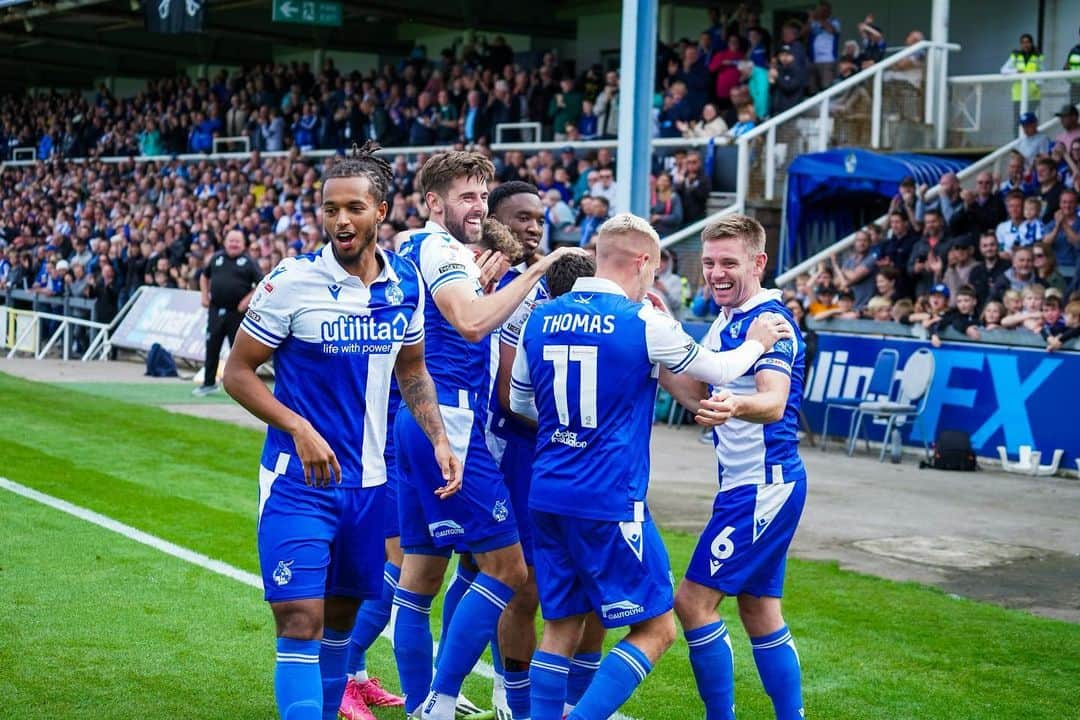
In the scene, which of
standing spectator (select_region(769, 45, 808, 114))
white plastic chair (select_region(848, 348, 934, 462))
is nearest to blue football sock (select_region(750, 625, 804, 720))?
white plastic chair (select_region(848, 348, 934, 462))

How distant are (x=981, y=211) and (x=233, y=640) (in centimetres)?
1230

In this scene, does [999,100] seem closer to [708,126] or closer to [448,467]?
[708,126]

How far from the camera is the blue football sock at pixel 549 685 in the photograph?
520 cm

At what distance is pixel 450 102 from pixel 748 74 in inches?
309

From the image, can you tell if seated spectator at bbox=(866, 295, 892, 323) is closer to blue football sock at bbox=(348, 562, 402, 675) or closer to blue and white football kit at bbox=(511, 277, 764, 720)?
blue football sock at bbox=(348, 562, 402, 675)

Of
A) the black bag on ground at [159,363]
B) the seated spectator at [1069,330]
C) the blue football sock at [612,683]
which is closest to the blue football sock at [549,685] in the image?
the blue football sock at [612,683]

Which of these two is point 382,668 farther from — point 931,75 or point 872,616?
point 931,75

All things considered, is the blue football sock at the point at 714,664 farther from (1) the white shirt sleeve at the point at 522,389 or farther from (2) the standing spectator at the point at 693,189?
(2) the standing spectator at the point at 693,189

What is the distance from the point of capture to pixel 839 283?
17641 millimetres

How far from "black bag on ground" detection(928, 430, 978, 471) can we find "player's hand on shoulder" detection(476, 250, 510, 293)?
9.46m

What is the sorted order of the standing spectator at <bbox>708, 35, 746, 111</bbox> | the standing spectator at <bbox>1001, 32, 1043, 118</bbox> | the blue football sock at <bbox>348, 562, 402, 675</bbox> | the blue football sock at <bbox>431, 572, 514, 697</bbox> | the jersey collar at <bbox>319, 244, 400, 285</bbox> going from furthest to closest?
the standing spectator at <bbox>708, 35, 746, 111</bbox> → the standing spectator at <bbox>1001, 32, 1043, 118</bbox> → the blue football sock at <bbox>348, 562, 402, 675</bbox> → the blue football sock at <bbox>431, 572, 514, 697</bbox> → the jersey collar at <bbox>319, 244, 400, 285</bbox>

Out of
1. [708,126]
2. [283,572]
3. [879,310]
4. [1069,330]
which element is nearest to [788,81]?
[708,126]

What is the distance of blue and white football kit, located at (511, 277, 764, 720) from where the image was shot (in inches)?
199

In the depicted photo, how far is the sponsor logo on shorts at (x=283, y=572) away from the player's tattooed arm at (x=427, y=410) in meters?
0.83
